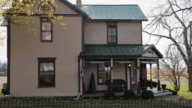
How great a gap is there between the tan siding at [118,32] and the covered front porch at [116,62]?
0.64 meters

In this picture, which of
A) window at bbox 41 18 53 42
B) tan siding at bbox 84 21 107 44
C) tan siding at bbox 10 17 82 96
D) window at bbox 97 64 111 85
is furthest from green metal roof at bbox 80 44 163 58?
window at bbox 41 18 53 42

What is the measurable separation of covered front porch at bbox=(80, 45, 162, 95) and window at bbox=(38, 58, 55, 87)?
2.25 meters

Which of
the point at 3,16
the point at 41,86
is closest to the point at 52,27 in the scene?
the point at 3,16

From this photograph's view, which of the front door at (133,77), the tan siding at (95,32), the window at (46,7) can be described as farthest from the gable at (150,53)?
the window at (46,7)

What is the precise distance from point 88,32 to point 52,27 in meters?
3.44

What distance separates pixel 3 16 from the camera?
1284 centimetres

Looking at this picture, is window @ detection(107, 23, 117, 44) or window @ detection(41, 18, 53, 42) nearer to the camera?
window @ detection(41, 18, 53, 42)

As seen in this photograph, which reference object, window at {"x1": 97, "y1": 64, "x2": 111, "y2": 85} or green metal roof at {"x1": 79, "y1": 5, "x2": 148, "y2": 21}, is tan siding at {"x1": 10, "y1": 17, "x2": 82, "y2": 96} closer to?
window at {"x1": 97, "y1": 64, "x2": 111, "y2": 85}

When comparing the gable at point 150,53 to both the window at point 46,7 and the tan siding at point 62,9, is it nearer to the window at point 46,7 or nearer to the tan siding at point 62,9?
the tan siding at point 62,9

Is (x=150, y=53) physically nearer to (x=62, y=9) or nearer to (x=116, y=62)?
(x=116, y=62)

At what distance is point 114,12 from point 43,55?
8015 millimetres

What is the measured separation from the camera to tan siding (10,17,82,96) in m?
13.7

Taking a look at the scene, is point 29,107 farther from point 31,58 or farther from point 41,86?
point 31,58

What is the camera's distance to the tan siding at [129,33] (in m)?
16.4
